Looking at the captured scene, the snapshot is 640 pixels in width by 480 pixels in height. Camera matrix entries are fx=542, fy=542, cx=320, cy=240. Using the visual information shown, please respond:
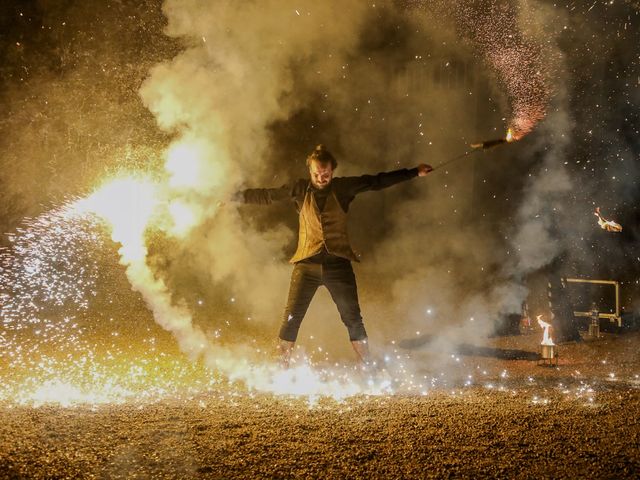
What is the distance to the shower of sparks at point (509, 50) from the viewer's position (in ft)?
28.7

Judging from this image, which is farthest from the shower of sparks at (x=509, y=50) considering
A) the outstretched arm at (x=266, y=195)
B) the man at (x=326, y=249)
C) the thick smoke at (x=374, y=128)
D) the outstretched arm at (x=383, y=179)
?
the outstretched arm at (x=266, y=195)

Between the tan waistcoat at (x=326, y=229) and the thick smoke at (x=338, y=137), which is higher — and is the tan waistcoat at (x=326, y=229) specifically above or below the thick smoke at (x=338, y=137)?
below

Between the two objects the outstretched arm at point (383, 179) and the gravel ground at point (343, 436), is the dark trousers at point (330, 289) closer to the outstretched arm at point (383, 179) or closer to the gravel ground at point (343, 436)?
the outstretched arm at point (383, 179)

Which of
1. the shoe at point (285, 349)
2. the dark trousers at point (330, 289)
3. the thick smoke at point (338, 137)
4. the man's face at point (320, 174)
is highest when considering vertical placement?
the thick smoke at point (338, 137)

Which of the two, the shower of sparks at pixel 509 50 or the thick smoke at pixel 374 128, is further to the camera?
the shower of sparks at pixel 509 50

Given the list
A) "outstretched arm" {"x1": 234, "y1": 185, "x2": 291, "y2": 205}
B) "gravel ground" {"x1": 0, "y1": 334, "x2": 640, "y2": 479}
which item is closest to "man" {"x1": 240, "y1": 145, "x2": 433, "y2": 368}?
"outstretched arm" {"x1": 234, "y1": 185, "x2": 291, "y2": 205}

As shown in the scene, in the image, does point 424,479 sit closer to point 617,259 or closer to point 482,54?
point 482,54

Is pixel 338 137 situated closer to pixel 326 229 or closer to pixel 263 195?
pixel 263 195

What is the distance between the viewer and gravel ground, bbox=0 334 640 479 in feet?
9.46

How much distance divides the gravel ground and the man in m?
0.81

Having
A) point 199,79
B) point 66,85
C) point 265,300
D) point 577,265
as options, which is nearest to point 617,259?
point 577,265

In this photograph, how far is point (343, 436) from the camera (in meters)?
3.39

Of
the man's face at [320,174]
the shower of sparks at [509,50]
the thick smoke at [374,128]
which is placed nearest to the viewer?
the man's face at [320,174]

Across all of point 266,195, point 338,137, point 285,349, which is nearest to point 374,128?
point 338,137
